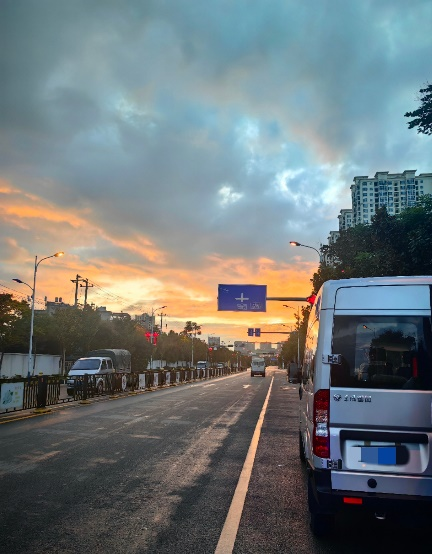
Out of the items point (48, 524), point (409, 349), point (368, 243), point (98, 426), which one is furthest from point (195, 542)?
point (368, 243)

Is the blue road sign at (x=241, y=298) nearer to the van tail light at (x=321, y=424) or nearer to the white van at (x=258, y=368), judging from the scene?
the van tail light at (x=321, y=424)

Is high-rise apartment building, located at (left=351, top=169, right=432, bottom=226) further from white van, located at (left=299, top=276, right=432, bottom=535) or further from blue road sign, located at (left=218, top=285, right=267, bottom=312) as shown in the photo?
white van, located at (left=299, top=276, right=432, bottom=535)

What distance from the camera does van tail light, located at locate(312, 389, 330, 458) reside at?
4332mm

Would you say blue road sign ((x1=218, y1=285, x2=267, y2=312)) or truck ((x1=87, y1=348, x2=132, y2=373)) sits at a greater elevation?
blue road sign ((x1=218, y1=285, x2=267, y2=312))

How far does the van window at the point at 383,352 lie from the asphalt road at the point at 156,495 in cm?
166

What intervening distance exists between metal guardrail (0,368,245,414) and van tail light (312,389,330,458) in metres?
12.6

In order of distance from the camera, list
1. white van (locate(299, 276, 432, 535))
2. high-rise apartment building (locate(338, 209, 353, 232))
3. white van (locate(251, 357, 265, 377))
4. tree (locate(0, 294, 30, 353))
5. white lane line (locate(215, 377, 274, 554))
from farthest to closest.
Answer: high-rise apartment building (locate(338, 209, 353, 232)) → white van (locate(251, 357, 265, 377)) → tree (locate(0, 294, 30, 353)) → white lane line (locate(215, 377, 274, 554)) → white van (locate(299, 276, 432, 535))

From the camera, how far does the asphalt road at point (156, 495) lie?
455 cm

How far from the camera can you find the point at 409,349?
4367 mm

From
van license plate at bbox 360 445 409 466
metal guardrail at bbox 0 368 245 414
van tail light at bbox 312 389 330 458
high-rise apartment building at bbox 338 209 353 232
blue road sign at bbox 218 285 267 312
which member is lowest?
metal guardrail at bbox 0 368 245 414

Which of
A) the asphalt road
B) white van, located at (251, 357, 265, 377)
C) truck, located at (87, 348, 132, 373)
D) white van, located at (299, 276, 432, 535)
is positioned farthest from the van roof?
white van, located at (251, 357, 265, 377)

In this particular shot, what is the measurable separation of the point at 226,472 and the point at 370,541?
10.7 ft

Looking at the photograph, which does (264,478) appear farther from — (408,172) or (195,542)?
(408,172)

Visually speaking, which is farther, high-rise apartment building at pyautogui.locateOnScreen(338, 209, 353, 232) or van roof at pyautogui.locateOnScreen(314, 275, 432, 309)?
high-rise apartment building at pyautogui.locateOnScreen(338, 209, 353, 232)
